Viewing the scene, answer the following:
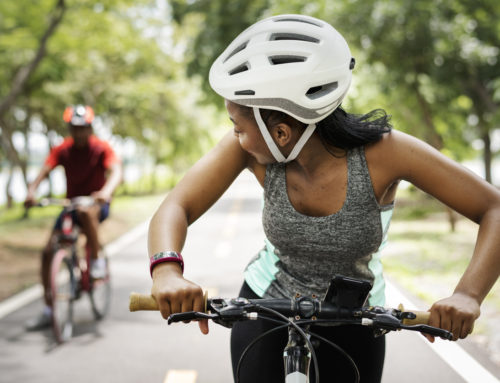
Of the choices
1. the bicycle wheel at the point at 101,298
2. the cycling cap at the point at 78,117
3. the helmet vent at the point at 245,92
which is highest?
the cycling cap at the point at 78,117

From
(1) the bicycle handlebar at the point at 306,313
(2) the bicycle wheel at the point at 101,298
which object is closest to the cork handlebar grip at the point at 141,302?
(1) the bicycle handlebar at the point at 306,313

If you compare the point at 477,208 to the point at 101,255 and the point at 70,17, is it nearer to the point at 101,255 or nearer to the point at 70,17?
the point at 101,255

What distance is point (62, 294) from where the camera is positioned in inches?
217

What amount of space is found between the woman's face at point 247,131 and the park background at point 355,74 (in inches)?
149

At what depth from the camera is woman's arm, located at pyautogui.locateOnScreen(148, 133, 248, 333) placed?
5.31 feet

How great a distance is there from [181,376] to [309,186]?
2.91 meters

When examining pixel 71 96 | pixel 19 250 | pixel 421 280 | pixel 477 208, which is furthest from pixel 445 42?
pixel 71 96

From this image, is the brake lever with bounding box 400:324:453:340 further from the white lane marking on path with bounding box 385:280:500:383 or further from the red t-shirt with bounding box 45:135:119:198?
the red t-shirt with bounding box 45:135:119:198

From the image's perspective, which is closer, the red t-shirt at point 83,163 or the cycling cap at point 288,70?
the cycling cap at point 288,70

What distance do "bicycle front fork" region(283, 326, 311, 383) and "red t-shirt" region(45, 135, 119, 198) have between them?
4.23m

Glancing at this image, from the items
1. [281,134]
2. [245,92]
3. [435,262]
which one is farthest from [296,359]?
[435,262]

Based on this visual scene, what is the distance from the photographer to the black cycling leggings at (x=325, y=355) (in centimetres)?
197

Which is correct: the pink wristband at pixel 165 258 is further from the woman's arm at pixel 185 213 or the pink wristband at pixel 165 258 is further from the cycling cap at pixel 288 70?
the cycling cap at pixel 288 70

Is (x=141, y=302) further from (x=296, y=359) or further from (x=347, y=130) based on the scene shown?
(x=347, y=130)
